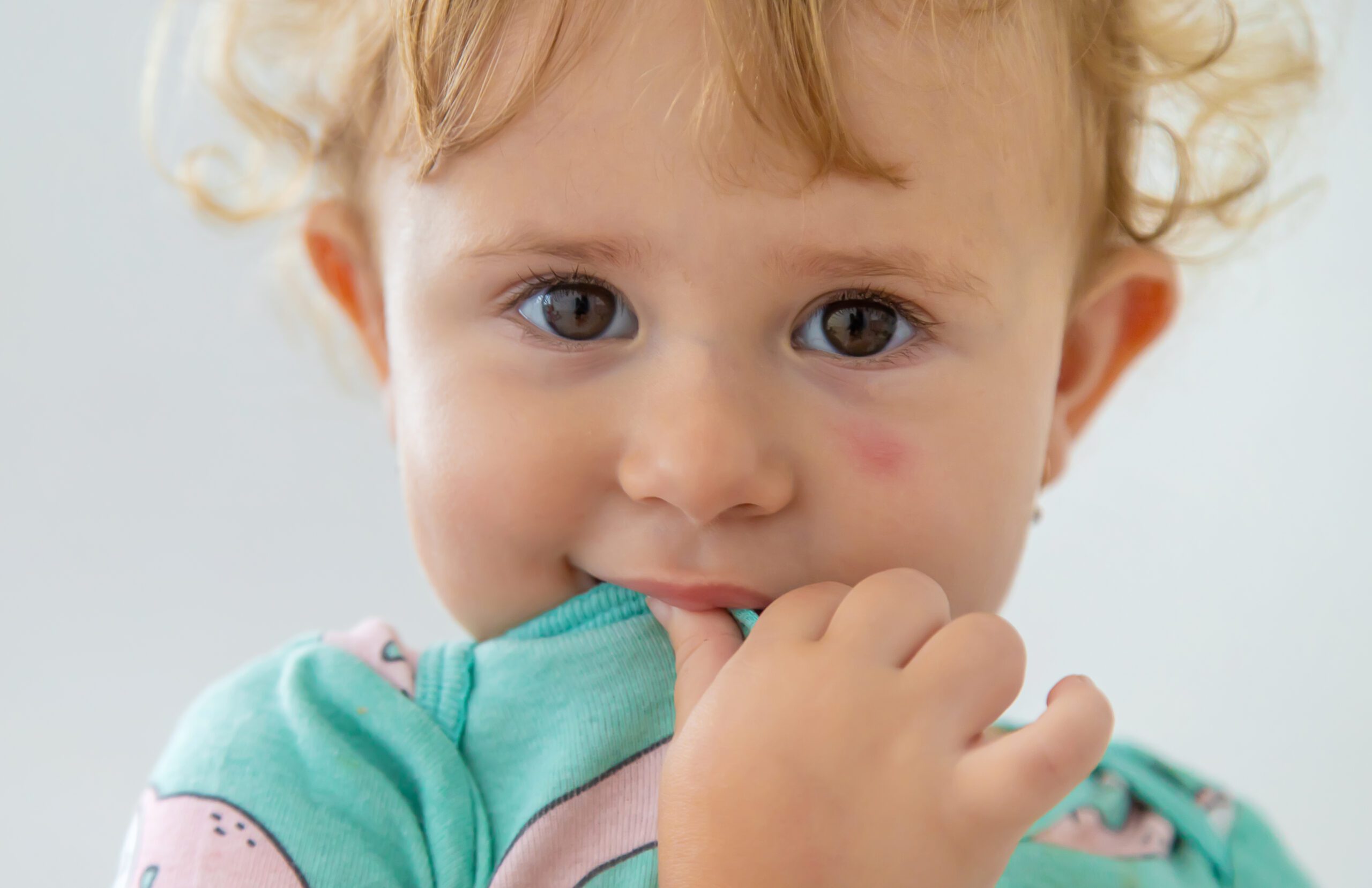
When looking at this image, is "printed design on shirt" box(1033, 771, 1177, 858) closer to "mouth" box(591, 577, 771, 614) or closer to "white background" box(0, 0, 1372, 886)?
"mouth" box(591, 577, 771, 614)

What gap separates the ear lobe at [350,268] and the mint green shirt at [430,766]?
24 cm

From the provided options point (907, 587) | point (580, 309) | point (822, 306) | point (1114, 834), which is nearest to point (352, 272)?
point (580, 309)

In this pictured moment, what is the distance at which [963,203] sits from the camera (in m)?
0.71

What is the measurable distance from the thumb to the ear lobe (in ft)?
1.03

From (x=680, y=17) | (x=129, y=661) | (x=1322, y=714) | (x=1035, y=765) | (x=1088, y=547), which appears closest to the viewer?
(x=1035, y=765)

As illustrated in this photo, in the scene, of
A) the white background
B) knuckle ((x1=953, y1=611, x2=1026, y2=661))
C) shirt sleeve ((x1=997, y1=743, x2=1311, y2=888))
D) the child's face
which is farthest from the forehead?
the white background

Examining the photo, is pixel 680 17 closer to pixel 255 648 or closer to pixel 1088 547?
pixel 255 648

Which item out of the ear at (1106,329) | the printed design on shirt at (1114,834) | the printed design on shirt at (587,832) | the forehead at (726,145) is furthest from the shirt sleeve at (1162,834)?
the forehead at (726,145)

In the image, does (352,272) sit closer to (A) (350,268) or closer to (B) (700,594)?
(A) (350,268)

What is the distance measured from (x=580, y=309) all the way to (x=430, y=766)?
0.86ft

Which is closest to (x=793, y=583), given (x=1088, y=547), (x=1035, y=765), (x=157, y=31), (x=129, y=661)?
(x=1035, y=765)

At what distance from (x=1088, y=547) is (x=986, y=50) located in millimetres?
1175

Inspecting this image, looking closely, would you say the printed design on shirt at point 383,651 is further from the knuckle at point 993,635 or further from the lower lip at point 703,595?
the knuckle at point 993,635

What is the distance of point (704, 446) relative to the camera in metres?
0.65
